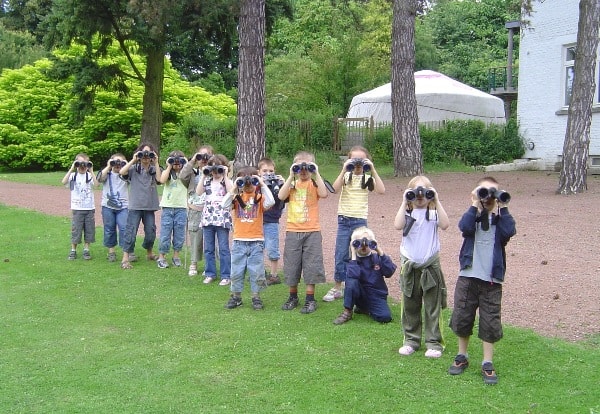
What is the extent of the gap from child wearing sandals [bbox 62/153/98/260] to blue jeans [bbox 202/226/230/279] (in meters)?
2.52

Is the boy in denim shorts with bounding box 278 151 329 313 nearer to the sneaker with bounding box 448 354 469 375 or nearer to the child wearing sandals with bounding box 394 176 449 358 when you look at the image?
the child wearing sandals with bounding box 394 176 449 358

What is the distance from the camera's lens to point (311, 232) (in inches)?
278

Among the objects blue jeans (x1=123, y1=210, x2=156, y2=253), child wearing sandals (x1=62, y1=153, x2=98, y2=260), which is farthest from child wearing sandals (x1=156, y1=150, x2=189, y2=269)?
child wearing sandals (x1=62, y1=153, x2=98, y2=260)

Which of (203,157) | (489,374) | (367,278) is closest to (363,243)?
(367,278)

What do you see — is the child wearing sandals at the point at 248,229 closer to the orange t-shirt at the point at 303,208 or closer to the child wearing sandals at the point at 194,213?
the orange t-shirt at the point at 303,208

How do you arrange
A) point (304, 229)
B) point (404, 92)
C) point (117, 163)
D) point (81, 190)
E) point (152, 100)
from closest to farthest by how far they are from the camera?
point (304, 229) < point (117, 163) < point (81, 190) < point (404, 92) < point (152, 100)

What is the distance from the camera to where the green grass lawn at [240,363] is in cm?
484

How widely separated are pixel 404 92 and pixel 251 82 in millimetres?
6533

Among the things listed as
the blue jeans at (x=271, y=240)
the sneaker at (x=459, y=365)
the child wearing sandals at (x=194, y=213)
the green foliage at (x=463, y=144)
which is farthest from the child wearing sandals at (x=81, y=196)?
the green foliage at (x=463, y=144)

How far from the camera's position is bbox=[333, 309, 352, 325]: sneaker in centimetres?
663

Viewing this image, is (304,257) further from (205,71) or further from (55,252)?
(205,71)

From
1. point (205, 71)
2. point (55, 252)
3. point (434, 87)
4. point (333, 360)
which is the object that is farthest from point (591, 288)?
point (205, 71)

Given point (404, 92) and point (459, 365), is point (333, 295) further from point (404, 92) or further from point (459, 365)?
point (404, 92)

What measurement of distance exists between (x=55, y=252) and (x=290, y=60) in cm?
2596
